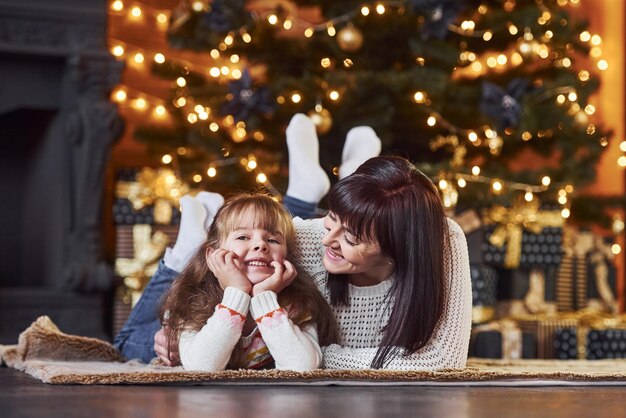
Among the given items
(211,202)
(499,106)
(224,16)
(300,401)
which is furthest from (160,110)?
(300,401)

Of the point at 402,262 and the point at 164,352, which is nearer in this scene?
the point at 402,262

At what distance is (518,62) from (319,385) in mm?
2104

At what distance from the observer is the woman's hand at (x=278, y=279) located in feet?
5.49

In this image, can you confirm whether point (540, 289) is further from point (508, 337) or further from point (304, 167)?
point (304, 167)

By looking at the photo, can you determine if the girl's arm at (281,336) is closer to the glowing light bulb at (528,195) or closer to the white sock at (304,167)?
the white sock at (304,167)

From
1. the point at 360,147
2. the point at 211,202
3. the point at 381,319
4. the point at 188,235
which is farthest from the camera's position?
the point at 360,147

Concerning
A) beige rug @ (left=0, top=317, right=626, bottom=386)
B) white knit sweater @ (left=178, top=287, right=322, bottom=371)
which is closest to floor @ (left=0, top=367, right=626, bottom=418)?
beige rug @ (left=0, top=317, right=626, bottom=386)

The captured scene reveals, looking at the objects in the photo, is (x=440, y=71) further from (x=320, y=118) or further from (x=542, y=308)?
(x=542, y=308)

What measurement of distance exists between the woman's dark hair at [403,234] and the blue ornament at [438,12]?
141 centimetres

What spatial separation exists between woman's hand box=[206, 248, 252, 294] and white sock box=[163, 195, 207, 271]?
337 mm

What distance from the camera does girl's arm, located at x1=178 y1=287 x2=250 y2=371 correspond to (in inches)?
63.6

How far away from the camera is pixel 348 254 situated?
1671mm

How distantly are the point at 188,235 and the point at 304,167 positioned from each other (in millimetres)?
315

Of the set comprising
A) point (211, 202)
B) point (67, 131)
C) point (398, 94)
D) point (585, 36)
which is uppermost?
point (585, 36)
